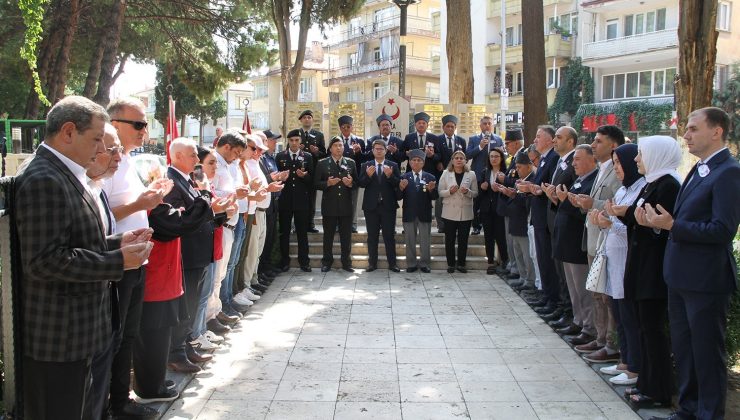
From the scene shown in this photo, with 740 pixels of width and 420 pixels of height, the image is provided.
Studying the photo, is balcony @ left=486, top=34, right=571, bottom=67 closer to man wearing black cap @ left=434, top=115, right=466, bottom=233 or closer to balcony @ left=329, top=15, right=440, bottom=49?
balcony @ left=329, top=15, right=440, bottom=49

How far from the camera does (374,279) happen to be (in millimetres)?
9703

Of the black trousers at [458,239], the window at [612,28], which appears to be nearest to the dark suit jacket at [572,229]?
the black trousers at [458,239]

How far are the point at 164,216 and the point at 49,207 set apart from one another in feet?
5.16

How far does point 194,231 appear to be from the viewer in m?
4.51

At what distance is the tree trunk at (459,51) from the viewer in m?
14.1

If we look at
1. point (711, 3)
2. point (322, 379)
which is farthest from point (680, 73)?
point (322, 379)

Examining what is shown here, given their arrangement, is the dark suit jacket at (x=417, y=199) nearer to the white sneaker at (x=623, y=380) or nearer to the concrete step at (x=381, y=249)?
the concrete step at (x=381, y=249)

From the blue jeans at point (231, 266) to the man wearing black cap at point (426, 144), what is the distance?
4486 mm

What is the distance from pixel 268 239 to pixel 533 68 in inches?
221

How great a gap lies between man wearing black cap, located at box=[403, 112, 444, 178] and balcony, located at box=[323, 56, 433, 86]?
30.2 m

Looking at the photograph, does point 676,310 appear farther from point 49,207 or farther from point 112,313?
point 49,207

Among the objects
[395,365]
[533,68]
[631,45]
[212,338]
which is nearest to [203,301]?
[212,338]

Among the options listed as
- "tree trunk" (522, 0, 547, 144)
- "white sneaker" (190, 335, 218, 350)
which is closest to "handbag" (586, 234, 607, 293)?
"white sneaker" (190, 335, 218, 350)

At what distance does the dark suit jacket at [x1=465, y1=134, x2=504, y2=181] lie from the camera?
10609 mm
